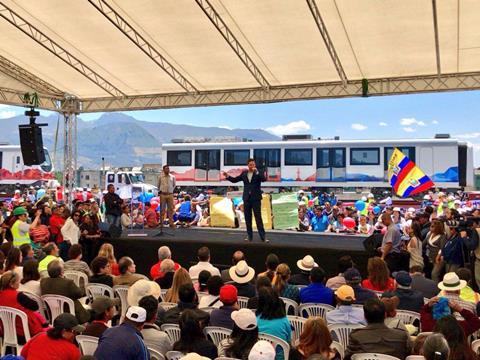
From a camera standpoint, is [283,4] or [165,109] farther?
[165,109]

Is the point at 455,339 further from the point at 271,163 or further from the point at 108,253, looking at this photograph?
the point at 271,163

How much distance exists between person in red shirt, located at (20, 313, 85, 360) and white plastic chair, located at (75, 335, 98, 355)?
A: 0.18 metres

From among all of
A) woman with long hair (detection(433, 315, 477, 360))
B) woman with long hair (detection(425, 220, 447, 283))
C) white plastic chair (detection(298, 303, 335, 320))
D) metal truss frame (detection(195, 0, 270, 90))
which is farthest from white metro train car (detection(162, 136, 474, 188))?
woman with long hair (detection(433, 315, 477, 360))

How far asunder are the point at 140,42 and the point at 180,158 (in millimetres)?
16809

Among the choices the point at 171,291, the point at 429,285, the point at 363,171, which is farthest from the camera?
the point at 363,171

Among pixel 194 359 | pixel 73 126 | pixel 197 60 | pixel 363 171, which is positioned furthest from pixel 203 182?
pixel 194 359

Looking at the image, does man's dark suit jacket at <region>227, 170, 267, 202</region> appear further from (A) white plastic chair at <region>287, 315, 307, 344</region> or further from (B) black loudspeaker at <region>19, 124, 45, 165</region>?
(B) black loudspeaker at <region>19, 124, 45, 165</region>

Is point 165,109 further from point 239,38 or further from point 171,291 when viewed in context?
point 171,291

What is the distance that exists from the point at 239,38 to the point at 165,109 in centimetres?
413

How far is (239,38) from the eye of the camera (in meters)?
11.3

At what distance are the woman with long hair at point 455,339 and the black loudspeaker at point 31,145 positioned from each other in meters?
12.7

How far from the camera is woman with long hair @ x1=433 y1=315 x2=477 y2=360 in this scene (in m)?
3.00

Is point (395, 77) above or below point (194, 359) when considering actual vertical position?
above

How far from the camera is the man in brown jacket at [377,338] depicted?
3.37 m
